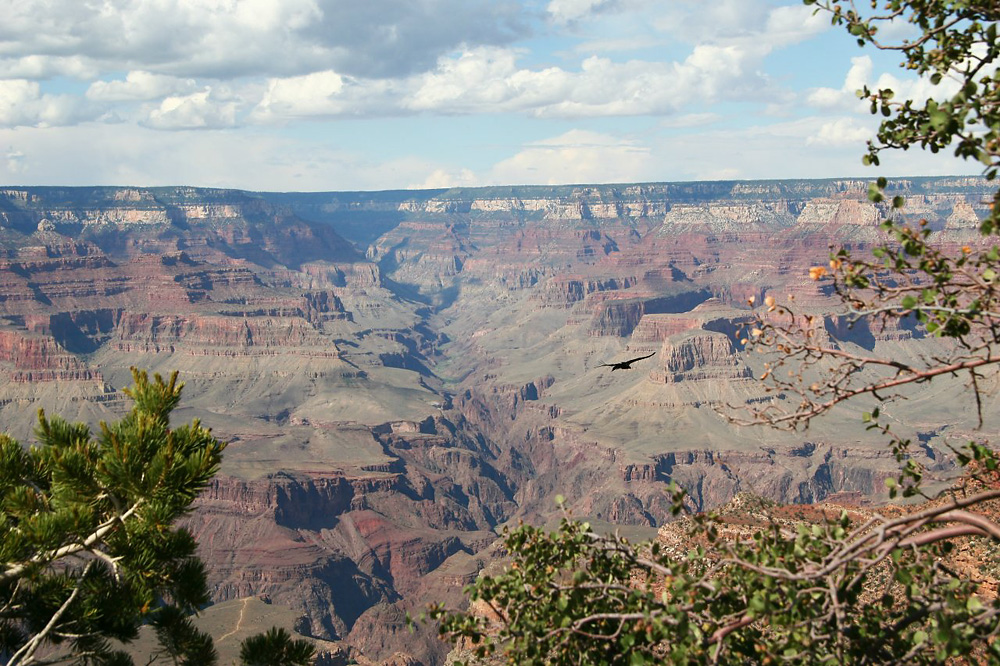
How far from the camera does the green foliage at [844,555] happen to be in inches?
460

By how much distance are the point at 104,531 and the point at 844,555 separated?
10.7 meters

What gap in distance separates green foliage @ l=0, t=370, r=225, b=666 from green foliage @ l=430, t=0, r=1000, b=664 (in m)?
4.62

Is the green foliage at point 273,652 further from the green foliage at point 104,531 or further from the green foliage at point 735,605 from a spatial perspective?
the green foliage at point 735,605

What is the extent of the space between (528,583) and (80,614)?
24.6 ft

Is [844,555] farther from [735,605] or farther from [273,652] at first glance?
[273,652]

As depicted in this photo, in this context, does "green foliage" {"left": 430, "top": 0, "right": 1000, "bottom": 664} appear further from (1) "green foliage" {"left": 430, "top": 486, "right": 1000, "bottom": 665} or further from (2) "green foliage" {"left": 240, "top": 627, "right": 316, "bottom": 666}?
(2) "green foliage" {"left": 240, "top": 627, "right": 316, "bottom": 666}

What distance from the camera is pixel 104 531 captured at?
15805 millimetres

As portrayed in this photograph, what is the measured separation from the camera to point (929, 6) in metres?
14.3

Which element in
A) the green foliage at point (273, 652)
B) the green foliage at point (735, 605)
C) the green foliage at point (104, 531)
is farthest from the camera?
the green foliage at point (273, 652)

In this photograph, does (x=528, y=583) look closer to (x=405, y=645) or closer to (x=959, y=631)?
(x=959, y=631)

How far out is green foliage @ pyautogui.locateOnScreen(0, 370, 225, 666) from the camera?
15336 millimetres

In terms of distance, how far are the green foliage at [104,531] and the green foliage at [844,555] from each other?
4622 millimetres

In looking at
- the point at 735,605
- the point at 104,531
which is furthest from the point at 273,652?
the point at 735,605

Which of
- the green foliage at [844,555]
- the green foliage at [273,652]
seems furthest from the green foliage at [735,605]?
the green foliage at [273,652]
